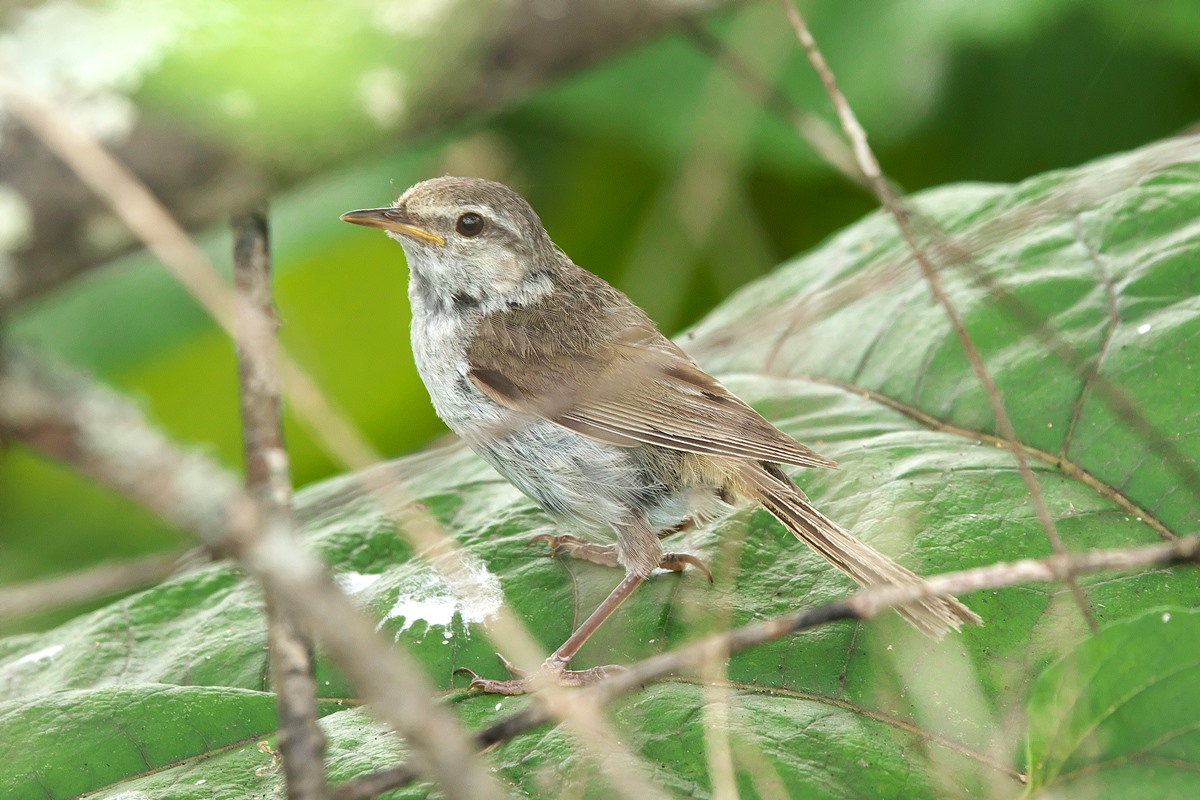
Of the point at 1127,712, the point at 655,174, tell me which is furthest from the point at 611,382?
the point at 655,174

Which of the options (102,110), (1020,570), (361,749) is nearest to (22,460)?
(361,749)

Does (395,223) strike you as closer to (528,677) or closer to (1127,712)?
(528,677)

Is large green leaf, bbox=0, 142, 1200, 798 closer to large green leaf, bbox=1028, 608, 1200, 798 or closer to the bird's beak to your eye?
large green leaf, bbox=1028, 608, 1200, 798

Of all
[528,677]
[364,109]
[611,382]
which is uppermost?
[364,109]

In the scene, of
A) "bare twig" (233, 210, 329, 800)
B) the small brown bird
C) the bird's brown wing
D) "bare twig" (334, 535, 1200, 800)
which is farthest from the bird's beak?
"bare twig" (334, 535, 1200, 800)

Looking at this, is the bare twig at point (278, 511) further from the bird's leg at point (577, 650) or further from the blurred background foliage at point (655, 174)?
the blurred background foliage at point (655, 174)

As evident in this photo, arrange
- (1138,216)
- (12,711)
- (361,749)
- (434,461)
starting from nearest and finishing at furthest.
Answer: (361,749), (12,711), (1138,216), (434,461)

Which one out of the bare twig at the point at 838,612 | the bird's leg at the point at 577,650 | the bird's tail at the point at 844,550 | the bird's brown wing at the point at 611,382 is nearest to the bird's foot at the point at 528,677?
the bird's leg at the point at 577,650

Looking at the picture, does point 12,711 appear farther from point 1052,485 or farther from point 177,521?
point 1052,485

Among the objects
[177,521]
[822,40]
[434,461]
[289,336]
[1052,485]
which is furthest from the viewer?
[822,40]
